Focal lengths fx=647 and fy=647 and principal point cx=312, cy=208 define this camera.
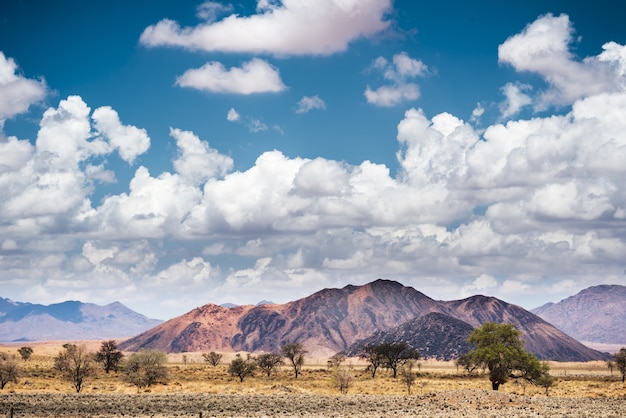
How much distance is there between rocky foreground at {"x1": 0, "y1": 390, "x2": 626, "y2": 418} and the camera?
56844mm

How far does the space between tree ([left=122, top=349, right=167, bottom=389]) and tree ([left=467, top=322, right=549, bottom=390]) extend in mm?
45975

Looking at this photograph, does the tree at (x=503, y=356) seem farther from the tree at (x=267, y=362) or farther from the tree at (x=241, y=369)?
the tree at (x=267, y=362)

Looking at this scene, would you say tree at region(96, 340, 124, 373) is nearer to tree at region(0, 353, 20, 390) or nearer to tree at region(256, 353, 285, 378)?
tree at region(256, 353, 285, 378)

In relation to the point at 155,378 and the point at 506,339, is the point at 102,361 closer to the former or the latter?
the point at 155,378

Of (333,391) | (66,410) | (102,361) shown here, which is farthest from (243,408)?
(102,361)

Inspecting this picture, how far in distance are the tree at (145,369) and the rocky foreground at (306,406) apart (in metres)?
18.0

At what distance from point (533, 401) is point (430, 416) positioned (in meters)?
15.4

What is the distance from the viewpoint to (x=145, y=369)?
9806 centimetres

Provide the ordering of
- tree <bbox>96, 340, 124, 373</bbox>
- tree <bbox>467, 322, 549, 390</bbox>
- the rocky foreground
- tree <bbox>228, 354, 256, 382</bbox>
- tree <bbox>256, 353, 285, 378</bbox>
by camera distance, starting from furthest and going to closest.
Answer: tree <bbox>256, 353, 285, 378</bbox>, tree <bbox>96, 340, 124, 373</bbox>, tree <bbox>228, 354, 256, 382</bbox>, tree <bbox>467, 322, 549, 390</bbox>, the rocky foreground

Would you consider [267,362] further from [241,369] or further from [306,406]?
[306,406]

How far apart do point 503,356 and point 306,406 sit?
85.9 feet

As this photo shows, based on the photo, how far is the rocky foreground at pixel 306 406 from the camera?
5684cm

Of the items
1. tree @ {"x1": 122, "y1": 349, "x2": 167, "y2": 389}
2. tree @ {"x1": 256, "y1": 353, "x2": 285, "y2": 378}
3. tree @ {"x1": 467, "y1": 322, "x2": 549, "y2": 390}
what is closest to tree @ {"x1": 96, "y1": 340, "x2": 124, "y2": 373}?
tree @ {"x1": 122, "y1": 349, "x2": 167, "y2": 389}

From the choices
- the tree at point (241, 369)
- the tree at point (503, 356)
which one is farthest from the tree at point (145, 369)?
the tree at point (503, 356)
